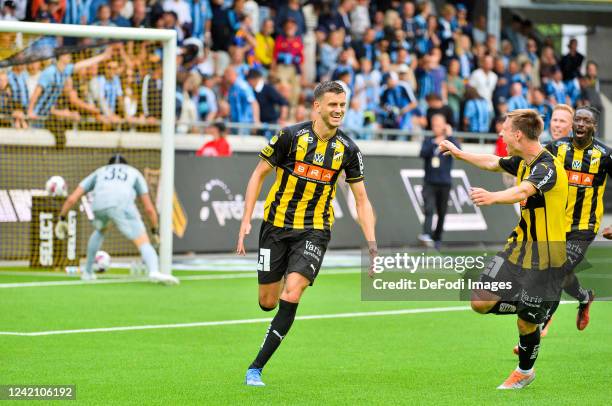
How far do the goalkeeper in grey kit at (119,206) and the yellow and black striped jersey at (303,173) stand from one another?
7445mm

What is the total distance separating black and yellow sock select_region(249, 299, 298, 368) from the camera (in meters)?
9.02

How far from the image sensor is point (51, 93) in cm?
1891

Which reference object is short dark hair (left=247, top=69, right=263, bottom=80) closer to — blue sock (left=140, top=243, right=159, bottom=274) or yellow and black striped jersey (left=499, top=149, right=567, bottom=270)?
blue sock (left=140, top=243, right=159, bottom=274)

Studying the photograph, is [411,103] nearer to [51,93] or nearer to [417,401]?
[51,93]

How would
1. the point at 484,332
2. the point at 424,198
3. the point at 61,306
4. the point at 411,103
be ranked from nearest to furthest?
the point at 484,332 < the point at 61,306 < the point at 424,198 < the point at 411,103

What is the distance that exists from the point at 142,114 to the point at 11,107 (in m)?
2.10

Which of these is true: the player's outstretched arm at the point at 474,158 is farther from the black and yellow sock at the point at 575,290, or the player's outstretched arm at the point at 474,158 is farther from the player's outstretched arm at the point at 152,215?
the player's outstretched arm at the point at 152,215

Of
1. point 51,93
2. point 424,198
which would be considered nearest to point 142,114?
point 51,93

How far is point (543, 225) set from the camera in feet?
29.0

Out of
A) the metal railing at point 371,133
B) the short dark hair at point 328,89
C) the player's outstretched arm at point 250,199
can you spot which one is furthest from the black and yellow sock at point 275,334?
the metal railing at point 371,133

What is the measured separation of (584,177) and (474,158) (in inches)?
83.6

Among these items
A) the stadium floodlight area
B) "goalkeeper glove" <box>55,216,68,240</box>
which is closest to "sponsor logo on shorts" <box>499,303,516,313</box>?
the stadium floodlight area

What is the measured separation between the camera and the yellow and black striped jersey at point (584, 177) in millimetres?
11219

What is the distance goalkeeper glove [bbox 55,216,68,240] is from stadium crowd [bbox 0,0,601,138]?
1.62 meters
